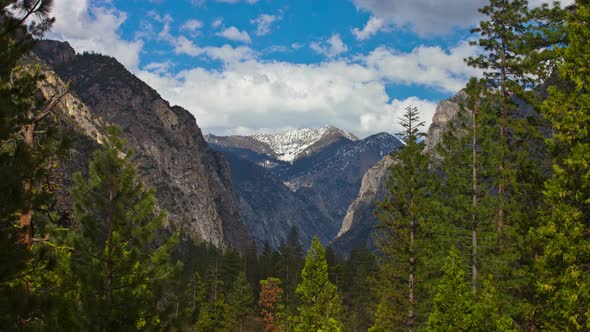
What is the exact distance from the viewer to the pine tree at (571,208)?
1244 centimetres

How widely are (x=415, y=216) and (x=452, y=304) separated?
32.9 feet

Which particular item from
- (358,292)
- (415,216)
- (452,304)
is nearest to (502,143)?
(415,216)

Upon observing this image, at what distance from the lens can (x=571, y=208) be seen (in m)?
13.0

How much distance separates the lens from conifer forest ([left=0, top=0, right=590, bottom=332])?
10.0 meters

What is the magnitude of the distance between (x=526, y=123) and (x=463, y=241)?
605cm

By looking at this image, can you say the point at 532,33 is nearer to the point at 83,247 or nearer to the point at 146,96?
the point at 83,247

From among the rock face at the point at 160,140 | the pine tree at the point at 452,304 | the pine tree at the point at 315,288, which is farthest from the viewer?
the rock face at the point at 160,140

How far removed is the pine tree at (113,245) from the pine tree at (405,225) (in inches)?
549

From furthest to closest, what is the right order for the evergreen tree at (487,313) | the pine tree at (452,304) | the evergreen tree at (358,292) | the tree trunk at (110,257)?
the evergreen tree at (358,292) < the pine tree at (452,304) < the evergreen tree at (487,313) < the tree trunk at (110,257)

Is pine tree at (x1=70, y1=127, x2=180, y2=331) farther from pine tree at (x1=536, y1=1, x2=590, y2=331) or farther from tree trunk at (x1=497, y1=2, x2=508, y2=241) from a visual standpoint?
tree trunk at (x1=497, y1=2, x2=508, y2=241)

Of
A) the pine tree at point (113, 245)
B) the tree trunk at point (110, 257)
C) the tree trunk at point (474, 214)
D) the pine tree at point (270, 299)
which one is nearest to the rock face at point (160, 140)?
the pine tree at point (270, 299)

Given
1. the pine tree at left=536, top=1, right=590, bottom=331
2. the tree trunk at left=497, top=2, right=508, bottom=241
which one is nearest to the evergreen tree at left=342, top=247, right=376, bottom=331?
the tree trunk at left=497, top=2, right=508, bottom=241

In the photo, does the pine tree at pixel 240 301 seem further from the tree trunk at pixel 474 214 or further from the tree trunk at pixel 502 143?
the tree trunk at pixel 502 143

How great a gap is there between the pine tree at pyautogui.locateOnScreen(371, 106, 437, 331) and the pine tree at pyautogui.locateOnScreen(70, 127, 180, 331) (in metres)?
13.9
